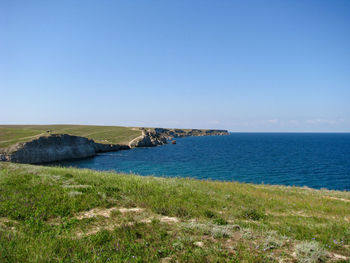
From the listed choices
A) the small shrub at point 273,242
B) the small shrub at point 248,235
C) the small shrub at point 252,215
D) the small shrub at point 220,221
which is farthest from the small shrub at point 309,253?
the small shrub at point 252,215

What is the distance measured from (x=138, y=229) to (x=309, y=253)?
16.1ft

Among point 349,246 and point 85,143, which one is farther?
point 85,143

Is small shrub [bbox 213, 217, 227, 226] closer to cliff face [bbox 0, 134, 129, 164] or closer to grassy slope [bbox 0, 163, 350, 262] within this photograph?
grassy slope [bbox 0, 163, 350, 262]

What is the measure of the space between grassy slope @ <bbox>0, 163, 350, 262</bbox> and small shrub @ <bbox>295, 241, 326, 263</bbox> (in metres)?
0.07

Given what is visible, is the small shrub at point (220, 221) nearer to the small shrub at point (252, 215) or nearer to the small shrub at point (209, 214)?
the small shrub at point (209, 214)

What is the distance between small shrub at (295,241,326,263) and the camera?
15.9 feet

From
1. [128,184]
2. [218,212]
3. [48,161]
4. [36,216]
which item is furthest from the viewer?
[48,161]

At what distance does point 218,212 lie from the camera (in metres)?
8.88

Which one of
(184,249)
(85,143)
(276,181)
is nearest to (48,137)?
(85,143)

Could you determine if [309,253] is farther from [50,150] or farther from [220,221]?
[50,150]

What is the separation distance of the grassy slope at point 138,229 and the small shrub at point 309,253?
0.07 meters

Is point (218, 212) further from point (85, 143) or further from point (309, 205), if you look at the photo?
point (85, 143)

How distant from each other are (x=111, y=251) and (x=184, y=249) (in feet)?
6.33

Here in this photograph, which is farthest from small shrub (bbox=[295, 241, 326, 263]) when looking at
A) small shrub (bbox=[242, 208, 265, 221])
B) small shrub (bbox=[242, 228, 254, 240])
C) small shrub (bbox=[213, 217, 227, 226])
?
small shrub (bbox=[242, 208, 265, 221])
